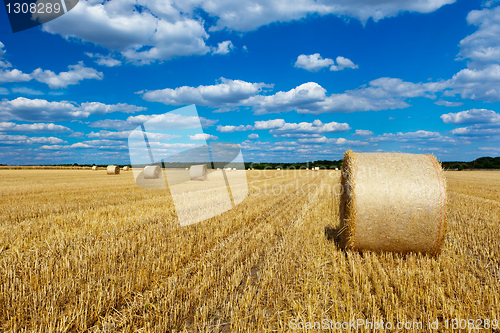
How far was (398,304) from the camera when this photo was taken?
3.44 metres

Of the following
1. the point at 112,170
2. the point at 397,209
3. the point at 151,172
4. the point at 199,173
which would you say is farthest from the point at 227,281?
the point at 112,170

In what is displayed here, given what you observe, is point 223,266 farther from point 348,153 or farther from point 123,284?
point 348,153

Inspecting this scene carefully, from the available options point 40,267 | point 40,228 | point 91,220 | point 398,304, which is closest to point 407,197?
point 398,304

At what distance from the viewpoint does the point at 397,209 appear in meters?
5.25

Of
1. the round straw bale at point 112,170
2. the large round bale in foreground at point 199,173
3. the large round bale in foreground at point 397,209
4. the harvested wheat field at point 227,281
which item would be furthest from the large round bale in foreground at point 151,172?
the large round bale in foreground at point 397,209

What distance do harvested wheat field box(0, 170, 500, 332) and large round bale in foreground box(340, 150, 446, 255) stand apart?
0.29 metres

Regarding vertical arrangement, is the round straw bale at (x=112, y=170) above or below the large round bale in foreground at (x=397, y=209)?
above

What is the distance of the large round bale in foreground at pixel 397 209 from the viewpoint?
5.18 meters

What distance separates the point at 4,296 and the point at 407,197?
6448 mm

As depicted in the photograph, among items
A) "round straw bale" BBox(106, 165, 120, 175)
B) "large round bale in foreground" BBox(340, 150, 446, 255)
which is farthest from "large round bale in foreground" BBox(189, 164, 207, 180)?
"large round bale in foreground" BBox(340, 150, 446, 255)

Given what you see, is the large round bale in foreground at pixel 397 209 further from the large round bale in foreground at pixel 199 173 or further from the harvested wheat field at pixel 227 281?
the large round bale in foreground at pixel 199 173

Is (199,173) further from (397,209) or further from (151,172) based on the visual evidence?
(397,209)

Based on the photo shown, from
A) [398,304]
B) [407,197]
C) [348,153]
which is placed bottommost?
[398,304]

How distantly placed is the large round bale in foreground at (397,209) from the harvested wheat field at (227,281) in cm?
29
